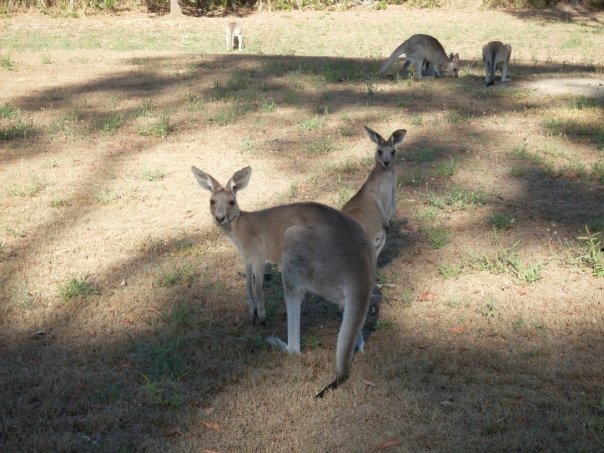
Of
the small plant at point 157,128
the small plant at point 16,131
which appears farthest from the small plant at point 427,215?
the small plant at point 16,131

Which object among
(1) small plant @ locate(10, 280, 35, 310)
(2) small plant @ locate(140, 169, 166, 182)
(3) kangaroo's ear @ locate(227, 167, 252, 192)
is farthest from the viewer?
(2) small plant @ locate(140, 169, 166, 182)

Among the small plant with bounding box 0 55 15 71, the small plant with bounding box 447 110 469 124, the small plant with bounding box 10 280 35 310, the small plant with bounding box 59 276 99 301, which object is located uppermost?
the small plant with bounding box 0 55 15 71

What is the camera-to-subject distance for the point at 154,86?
46.2 feet

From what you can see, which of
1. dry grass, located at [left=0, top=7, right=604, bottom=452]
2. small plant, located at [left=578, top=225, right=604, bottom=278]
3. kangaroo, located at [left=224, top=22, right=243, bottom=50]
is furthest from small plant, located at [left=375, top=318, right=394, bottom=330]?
kangaroo, located at [left=224, top=22, right=243, bottom=50]

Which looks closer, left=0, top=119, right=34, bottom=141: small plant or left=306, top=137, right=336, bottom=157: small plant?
left=306, top=137, right=336, bottom=157: small plant

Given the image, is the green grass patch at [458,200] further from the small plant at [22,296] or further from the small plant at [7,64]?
the small plant at [7,64]

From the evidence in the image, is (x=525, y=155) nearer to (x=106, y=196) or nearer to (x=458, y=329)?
(x=458, y=329)

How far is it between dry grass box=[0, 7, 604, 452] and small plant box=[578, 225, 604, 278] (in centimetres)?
4

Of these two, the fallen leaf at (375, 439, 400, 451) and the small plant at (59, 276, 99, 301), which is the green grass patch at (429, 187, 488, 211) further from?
the fallen leaf at (375, 439, 400, 451)

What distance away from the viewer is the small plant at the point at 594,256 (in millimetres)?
6277

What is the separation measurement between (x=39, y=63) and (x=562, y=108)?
1148 cm

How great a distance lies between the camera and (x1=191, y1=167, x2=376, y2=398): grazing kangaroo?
14.2 feet

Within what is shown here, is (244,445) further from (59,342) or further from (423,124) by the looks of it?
(423,124)

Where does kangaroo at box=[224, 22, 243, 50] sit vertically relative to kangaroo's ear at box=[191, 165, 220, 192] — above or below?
above
